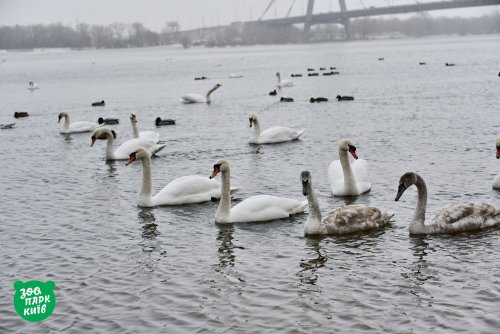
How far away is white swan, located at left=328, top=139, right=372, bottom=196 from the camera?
48.0ft

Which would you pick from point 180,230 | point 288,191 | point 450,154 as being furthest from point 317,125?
point 180,230

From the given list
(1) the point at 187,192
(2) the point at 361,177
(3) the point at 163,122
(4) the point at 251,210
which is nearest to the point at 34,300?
(4) the point at 251,210

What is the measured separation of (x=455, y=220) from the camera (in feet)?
38.5

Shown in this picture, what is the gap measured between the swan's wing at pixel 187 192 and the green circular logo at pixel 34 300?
4.45m

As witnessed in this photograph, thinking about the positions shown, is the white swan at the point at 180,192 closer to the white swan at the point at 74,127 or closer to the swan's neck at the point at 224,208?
the swan's neck at the point at 224,208

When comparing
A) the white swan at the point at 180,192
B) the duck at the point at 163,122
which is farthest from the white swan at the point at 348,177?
the duck at the point at 163,122

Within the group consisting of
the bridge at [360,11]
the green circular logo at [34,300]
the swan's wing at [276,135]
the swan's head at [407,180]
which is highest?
the bridge at [360,11]

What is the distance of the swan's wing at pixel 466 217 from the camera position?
11742 mm

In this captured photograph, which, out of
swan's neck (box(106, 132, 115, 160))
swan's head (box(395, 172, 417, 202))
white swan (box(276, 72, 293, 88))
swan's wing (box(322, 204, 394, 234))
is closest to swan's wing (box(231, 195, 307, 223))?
swan's wing (box(322, 204, 394, 234))

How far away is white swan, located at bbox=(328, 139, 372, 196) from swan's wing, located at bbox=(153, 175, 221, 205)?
2.38 meters

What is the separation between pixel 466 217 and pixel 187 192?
545 centimetres

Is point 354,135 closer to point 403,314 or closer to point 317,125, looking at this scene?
point 317,125

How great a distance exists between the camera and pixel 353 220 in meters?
12.1

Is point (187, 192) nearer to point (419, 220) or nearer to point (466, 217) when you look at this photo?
point (419, 220)
